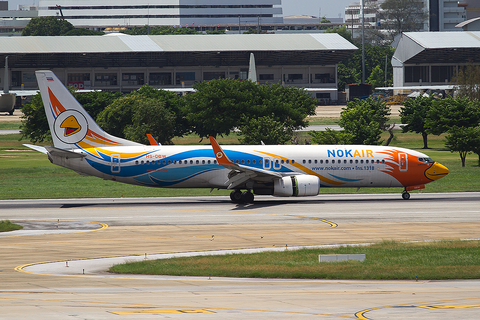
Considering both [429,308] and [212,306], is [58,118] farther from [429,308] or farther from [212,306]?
[429,308]

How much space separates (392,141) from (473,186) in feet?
140

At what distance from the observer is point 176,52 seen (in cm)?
16588

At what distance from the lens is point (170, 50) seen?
164250 millimetres

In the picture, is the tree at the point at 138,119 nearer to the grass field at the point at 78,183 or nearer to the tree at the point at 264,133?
the grass field at the point at 78,183

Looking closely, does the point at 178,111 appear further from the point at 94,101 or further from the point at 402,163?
the point at 402,163

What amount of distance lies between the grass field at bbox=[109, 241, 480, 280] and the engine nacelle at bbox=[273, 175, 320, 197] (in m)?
14.7

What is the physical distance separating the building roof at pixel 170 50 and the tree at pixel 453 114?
280 feet

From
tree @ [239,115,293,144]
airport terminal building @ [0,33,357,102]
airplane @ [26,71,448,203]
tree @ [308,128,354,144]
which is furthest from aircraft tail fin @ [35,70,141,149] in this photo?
airport terminal building @ [0,33,357,102]

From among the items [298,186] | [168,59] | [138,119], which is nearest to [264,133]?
[138,119]

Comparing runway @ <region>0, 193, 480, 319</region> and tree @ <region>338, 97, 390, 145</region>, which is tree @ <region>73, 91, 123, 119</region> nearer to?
tree @ <region>338, 97, 390, 145</region>

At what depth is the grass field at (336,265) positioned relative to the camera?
883 inches

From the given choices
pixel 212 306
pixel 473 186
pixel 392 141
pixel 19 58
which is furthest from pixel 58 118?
pixel 19 58

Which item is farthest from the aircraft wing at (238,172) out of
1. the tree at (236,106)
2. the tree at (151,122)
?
the tree at (236,106)

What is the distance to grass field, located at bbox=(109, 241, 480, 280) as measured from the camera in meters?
22.4
